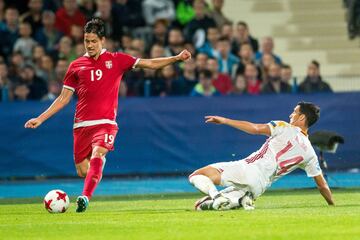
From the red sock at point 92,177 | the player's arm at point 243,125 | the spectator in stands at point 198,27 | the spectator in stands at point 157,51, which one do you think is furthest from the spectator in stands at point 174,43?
the player's arm at point 243,125

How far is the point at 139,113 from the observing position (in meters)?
21.7

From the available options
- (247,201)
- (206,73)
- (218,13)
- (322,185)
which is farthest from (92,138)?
(218,13)

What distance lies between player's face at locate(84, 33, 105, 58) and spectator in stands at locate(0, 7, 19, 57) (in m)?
8.75

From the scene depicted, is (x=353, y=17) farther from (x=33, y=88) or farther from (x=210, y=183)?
(x=210, y=183)

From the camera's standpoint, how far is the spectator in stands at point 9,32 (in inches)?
911

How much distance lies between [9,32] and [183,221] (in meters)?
11.8

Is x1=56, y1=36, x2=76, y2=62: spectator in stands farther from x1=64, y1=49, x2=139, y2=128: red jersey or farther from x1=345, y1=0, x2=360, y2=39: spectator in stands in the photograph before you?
x1=64, y1=49, x2=139, y2=128: red jersey

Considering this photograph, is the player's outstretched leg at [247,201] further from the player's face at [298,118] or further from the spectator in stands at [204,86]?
the spectator in stands at [204,86]

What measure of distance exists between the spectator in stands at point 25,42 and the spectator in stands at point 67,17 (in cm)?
90

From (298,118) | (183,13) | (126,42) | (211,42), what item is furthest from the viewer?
(183,13)

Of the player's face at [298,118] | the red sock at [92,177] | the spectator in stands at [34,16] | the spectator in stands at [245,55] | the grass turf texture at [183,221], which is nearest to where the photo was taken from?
the grass turf texture at [183,221]

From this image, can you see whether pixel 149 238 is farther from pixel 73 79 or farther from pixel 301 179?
pixel 301 179

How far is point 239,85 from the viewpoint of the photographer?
22578 mm

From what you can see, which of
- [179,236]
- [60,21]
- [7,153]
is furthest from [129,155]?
[179,236]
